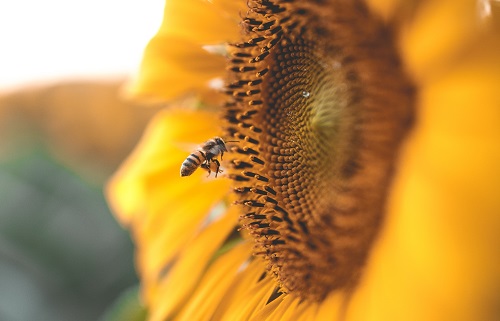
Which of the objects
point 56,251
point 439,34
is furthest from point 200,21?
point 56,251

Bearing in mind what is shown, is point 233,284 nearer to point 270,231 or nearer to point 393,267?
point 270,231

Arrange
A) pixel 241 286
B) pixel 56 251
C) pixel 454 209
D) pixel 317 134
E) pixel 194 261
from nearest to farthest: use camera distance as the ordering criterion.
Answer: pixel 454 209 → pixel 317 134 → pixel 241 286 → pixel 194 261 → pixel 56 251

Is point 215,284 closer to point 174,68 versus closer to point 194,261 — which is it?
point 194,261

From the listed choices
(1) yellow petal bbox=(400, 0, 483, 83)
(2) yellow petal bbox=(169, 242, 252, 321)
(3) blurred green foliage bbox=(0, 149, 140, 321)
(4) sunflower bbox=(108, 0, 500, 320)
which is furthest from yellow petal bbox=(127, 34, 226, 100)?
(3) blurred green foliage bbox=(0, 149, 140, 321)

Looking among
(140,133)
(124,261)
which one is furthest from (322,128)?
(140,133)

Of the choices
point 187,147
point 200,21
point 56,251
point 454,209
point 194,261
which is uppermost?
point 454,209

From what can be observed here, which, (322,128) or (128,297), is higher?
(322,128)

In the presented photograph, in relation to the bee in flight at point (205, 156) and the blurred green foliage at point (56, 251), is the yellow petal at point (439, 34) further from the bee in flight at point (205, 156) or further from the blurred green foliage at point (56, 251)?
the blurred green foliage at point (56, 251)
